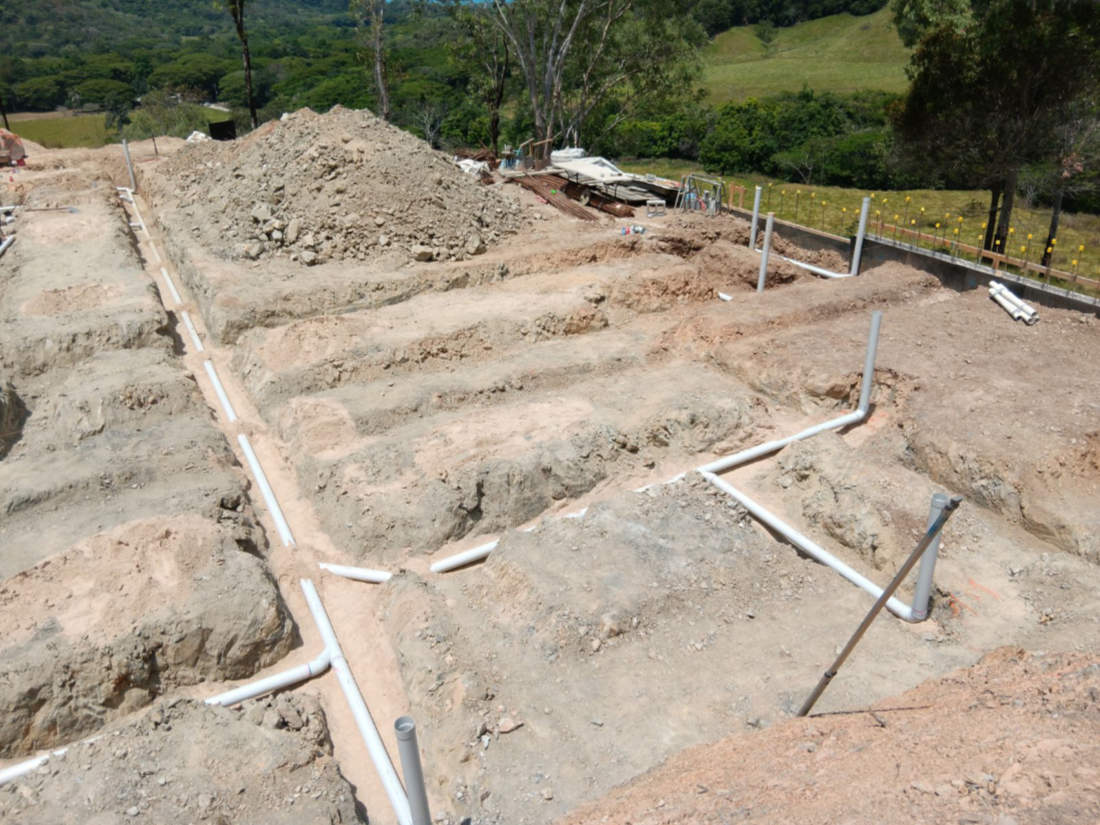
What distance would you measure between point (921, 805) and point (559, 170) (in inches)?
988

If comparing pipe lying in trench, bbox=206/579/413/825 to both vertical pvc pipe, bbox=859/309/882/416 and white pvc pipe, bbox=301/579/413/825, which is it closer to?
white pvc pipe, bbox=301/579/413/825

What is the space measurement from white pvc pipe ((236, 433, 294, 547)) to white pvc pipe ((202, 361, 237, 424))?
0.78 metres

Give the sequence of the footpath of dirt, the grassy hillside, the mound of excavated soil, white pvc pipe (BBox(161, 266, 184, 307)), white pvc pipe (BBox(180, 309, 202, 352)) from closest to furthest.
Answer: the footpath of dirt
white pvc pipe (BBox(180, 309, 202, 352))
white pvc pipe (BBox(161, 266, 184, 307))
the mound of excavated soil
the grassy hillside

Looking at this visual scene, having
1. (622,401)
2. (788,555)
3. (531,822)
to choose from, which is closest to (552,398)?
(622,401)

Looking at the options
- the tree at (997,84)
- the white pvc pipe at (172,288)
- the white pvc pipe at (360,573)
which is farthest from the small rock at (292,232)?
the tree at (997,84)

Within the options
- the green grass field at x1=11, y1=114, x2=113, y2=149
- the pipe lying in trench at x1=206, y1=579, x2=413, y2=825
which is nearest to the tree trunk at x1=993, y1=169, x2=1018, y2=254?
the pipe lying in trench at x1=206, y1=579, x2=413, y2=825

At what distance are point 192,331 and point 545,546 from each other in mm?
10589

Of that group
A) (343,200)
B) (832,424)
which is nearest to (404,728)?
(832,424)

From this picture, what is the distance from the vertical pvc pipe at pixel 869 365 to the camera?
10.6m

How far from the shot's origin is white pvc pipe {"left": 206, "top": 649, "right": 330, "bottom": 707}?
7.03m

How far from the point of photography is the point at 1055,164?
1611cm

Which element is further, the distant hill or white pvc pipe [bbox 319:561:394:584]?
the distant hill

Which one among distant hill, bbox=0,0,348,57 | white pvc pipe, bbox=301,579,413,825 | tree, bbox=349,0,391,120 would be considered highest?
distant hill, bbox=0,0,348,57

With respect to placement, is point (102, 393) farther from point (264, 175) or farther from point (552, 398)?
point (264, 175)
